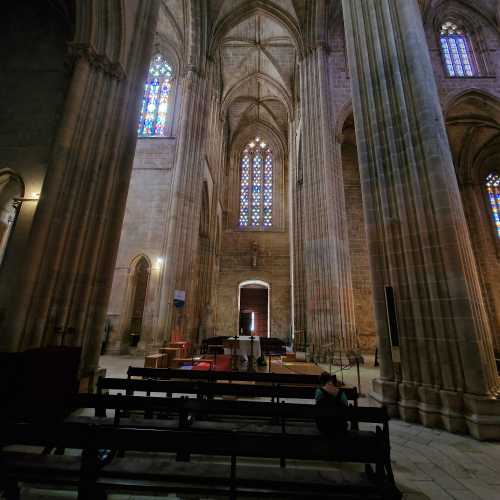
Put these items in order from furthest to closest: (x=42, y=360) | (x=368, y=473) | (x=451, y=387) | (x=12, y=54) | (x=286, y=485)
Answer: (x=12, y=54) < (x=451, y=387) < (x=42, y=360) < (x=368, y=473) < (x=286, y=485)

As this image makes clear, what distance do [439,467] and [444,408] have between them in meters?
1.53

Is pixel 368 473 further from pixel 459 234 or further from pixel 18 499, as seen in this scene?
pixel 459 234

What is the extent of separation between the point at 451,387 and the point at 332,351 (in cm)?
574

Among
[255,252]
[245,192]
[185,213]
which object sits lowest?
[185,213]

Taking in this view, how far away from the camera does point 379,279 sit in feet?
16.6

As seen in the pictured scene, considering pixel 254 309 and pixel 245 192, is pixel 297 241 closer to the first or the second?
pixel 254 309

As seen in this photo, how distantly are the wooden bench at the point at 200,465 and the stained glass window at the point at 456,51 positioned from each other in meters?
16.9

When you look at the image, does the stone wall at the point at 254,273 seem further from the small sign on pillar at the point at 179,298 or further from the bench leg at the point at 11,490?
the bench leg at the point at 11,490

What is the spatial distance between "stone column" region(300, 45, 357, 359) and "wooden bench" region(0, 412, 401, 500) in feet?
26.6

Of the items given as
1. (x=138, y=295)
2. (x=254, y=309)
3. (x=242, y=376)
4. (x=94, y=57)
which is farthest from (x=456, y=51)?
(x=254, y=309)

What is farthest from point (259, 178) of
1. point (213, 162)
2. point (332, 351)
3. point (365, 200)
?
point (365, 200)

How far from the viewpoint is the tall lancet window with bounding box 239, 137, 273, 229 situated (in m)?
23.1

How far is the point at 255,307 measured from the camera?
21.5 m

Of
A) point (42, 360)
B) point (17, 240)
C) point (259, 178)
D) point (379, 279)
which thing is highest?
point (259, 178)
